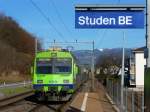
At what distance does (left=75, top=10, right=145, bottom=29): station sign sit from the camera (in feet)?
48.1

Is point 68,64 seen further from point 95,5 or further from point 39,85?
point 95,5

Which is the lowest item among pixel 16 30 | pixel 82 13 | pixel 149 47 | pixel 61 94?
pixel 61 94

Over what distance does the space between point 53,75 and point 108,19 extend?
1888 cm

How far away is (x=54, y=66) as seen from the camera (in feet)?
111

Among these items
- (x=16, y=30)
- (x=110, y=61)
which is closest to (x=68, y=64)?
(x=110, y=61)

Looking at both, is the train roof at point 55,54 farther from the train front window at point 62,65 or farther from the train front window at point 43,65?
the train front window at point 43,65

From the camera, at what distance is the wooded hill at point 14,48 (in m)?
94.0

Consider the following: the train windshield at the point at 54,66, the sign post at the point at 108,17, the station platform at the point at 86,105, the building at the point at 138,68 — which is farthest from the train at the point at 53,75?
the building at the point at 138,68

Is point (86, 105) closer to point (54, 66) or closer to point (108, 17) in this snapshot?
point (54, 66)

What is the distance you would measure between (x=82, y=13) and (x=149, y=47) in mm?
3425

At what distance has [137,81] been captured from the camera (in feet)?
225

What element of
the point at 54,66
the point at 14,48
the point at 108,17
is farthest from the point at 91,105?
the point at 14,48

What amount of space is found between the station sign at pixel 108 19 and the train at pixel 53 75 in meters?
17.8

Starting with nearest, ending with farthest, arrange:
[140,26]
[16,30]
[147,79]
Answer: [147,79] < [140,26] < [16,30]
